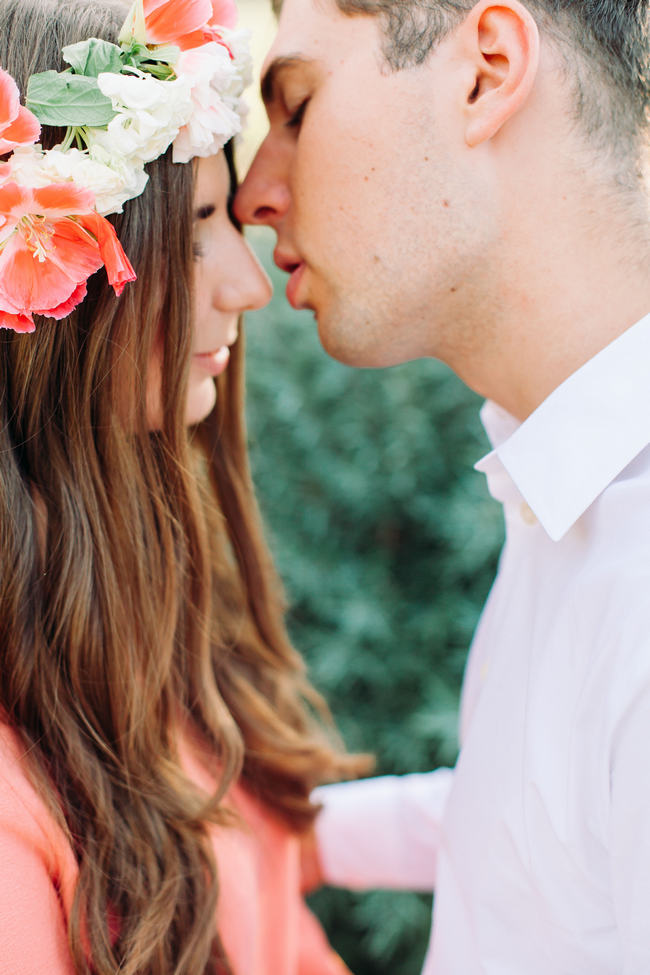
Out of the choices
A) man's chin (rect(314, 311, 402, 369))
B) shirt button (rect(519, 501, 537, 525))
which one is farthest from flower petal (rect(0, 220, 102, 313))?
shirt button (rect(519, 501, 537, 525))

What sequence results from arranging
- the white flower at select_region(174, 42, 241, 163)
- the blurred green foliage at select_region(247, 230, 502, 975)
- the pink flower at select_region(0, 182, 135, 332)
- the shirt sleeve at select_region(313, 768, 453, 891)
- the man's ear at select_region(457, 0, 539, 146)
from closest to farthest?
the pink flower at select_region(0, 182, 135, 332), the white flower at select_region(174, 42, 241, 163), the man's ear at select_region(457, 0, 539, 146), the shirt sleeve at select_region(313, 768, 453, 891), the blurred green foliage at select_region(247, 230, 502, 975)

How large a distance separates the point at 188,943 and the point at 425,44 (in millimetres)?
1759

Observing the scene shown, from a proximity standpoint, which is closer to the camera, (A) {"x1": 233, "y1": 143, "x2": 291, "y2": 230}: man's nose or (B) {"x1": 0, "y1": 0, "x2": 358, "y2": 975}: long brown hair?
(B) {"x1": 0, "y1": 0, "x2": 358, "y2": 975}: long brown hair

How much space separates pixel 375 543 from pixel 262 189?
1.60 meters

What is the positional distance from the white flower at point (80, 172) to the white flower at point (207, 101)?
Result: 0.43ft

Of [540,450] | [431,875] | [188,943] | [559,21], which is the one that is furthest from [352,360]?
[431,875]

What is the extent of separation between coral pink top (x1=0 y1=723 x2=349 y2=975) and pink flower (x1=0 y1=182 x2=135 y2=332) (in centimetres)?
77

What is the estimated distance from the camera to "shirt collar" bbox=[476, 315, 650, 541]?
1507 millimetres

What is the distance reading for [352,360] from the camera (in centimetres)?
190

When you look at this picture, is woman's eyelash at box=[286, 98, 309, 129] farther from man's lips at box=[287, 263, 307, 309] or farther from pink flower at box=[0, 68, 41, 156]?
pink flower at box=[0, 68, 41, 156]

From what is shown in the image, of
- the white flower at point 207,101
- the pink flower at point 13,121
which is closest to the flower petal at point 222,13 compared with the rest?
the white flower at point 207,101

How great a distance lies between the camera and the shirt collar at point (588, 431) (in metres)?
1.51

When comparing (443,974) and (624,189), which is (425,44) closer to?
(624,189)

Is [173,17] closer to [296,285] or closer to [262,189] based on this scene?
[262,189]
